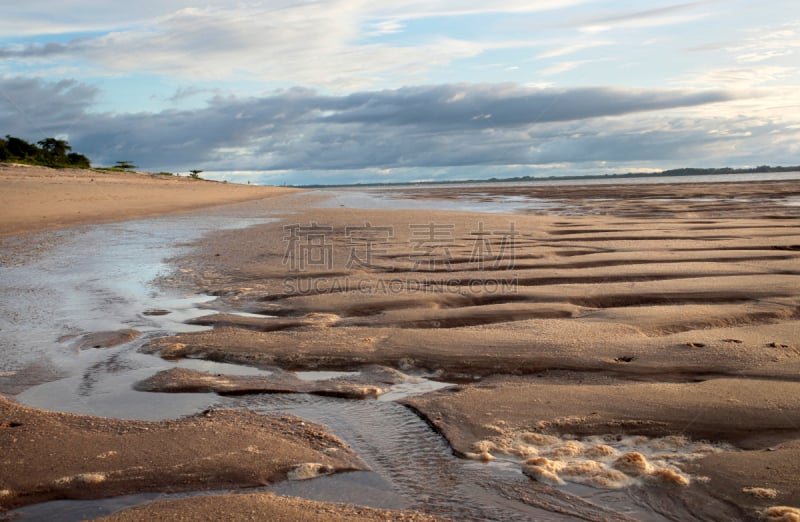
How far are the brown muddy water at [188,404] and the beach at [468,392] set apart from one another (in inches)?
0.7

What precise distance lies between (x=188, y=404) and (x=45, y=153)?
48.3 meters

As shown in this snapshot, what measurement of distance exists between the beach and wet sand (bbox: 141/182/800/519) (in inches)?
0.7

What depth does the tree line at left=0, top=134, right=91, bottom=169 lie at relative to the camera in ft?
130

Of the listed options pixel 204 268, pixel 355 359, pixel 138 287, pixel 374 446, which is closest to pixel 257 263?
pixel 204 268

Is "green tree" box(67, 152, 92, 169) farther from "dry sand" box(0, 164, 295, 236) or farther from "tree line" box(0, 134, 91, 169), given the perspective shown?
"dry sand" box(0, 164, 295, 236)

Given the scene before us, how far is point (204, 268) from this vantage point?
8.90m

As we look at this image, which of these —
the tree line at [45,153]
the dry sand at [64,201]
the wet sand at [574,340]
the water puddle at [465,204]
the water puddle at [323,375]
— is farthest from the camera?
the tree line at [45,153]

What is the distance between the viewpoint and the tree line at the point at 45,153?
39.7 meters

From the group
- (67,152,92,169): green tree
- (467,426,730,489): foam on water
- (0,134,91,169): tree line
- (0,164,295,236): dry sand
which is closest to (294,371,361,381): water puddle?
(467,426,730,489): foam on water

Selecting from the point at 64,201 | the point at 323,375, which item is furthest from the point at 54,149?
the point at 323,375

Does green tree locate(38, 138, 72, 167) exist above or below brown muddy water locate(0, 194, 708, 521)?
above

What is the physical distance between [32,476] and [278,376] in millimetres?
1700

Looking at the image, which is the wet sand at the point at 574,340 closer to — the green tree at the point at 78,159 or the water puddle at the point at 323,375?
the water puddle at the point at 323,375

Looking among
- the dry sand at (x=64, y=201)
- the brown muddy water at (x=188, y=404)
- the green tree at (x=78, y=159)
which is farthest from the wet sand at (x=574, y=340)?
the green tree at (x=78, y=159)
